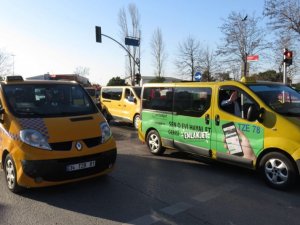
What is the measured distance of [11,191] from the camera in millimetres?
5523

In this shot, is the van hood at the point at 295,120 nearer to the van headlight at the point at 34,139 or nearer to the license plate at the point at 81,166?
the license plate at the point at 81,166

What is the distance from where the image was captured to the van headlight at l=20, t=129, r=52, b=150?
205 inches

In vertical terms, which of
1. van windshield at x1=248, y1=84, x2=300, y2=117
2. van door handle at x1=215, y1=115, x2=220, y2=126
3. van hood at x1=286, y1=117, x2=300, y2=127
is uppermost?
van windshield at x1=248, y1=84, x2=300, y2=117

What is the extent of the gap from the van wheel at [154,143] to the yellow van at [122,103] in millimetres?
5137

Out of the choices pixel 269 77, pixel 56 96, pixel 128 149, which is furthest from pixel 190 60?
pixel 56 96

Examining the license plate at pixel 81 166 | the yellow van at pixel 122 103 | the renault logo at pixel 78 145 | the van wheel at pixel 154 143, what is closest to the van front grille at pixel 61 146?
the renault logo at pixel 78 145

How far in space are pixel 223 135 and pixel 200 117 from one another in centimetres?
70

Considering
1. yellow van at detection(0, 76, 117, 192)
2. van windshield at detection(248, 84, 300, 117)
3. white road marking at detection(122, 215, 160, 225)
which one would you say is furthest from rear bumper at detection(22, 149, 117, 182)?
van windshield at detection(248, 84, 300, 117)

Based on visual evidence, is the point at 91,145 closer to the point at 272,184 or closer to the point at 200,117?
the point at 200,117

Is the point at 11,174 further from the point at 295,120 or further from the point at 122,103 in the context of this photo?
the point at 122,103

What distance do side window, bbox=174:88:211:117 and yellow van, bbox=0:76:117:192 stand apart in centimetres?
201

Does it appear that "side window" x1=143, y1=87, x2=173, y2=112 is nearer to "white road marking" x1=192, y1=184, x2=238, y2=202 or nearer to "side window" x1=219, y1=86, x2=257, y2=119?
"side window" x1=219, y1=86, x2=257, y2=119

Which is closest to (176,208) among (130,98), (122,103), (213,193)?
(213,193)

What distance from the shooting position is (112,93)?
1596 cm
